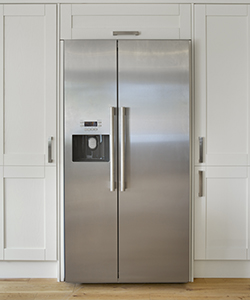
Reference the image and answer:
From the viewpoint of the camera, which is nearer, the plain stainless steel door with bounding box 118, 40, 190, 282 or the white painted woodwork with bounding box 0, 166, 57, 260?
the plain stainless steel door with bounding box 118, 40, 190, 282

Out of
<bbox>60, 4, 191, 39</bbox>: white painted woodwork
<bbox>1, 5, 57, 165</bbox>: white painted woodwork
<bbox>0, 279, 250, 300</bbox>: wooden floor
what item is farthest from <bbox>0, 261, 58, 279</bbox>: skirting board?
<bbox>60, 4, 191, 39</bbox>: white painted woodwork

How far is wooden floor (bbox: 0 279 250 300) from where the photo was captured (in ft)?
6.38

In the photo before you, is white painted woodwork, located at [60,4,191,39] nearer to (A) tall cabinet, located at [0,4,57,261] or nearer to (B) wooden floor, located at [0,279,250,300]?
(A) tall cabinet, located at [0,4,57,261]

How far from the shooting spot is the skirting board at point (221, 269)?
217 cm

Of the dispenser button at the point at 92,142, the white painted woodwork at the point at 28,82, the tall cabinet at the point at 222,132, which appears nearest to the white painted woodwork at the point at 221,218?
the tall cabinet at the point at 222,132

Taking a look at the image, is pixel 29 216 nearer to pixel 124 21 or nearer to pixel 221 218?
pixel 221 218

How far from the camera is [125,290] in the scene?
6.65 feet

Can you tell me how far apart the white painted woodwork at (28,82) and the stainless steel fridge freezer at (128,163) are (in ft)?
0.72

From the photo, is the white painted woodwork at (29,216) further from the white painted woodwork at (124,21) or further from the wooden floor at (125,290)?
the white painted woodwork at (124,21)

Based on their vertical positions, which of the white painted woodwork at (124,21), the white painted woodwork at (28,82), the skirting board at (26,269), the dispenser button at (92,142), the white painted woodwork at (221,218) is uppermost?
the white painted woodwork at (124,21)

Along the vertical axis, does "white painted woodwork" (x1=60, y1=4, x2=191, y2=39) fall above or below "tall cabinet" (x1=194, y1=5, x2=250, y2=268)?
above

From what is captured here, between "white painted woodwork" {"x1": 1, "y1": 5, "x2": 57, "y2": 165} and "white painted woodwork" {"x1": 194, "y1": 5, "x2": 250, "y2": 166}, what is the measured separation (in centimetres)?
119

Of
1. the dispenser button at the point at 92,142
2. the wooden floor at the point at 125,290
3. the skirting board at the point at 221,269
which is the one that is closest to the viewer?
the wooden floor at the point at 125,290

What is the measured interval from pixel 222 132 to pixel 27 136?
1.59 m
